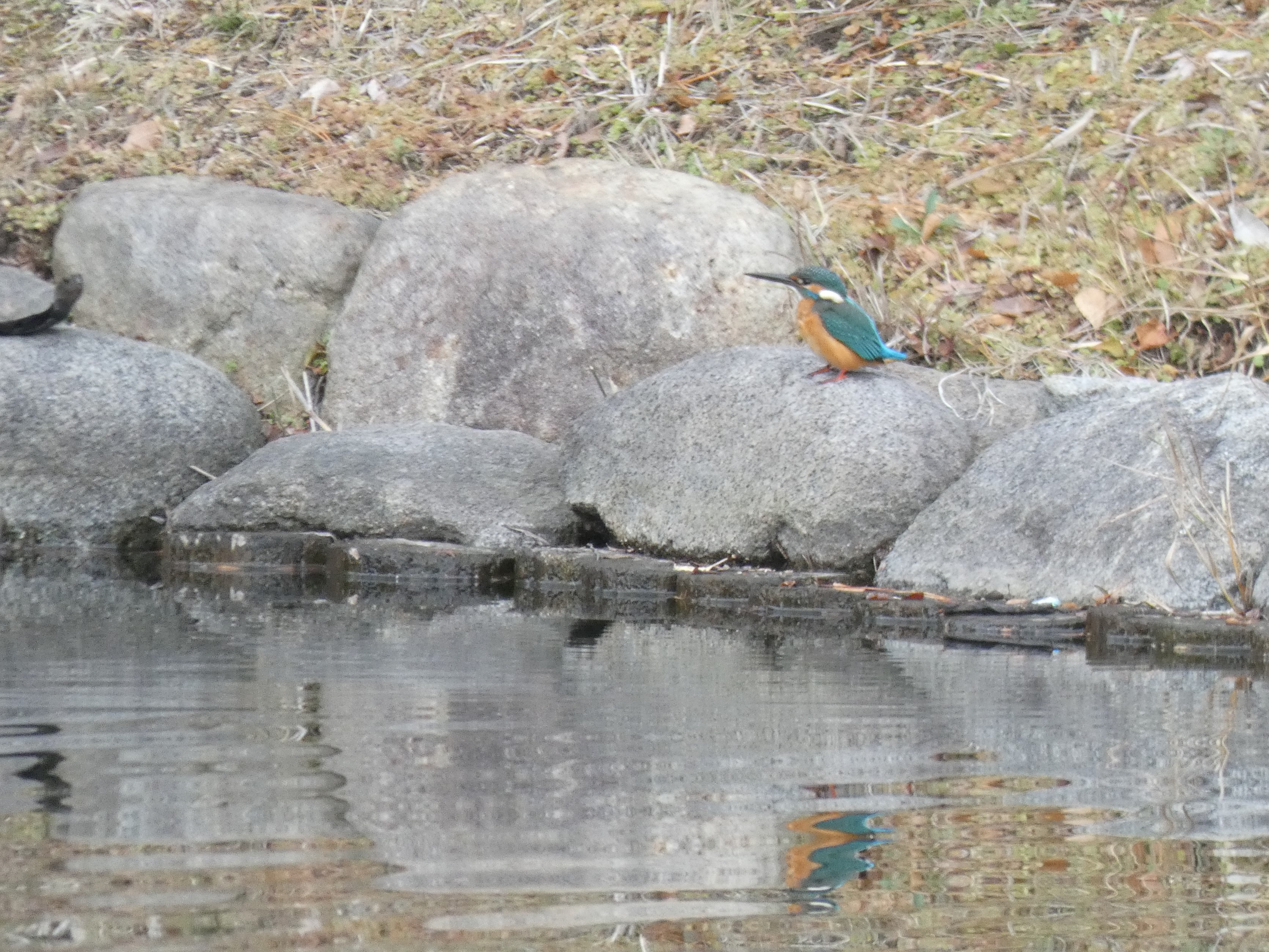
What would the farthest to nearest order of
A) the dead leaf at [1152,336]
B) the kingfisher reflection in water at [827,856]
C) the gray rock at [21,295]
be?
the gray rock at [21,295] < the dead leaf at [1152,336] < the kingfisher reflection in water at [827,856]

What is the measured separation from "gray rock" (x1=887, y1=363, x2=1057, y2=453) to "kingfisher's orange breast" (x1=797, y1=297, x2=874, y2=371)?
379 mm

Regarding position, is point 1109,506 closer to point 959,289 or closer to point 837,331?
point 837,331

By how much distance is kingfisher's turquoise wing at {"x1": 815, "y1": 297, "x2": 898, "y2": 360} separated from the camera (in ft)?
23.9

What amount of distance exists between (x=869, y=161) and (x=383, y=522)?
3.58 meters

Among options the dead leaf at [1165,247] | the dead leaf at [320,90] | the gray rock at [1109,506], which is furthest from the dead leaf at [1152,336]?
the dead leaf at [320,90]

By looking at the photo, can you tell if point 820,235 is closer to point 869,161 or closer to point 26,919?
point 869,161

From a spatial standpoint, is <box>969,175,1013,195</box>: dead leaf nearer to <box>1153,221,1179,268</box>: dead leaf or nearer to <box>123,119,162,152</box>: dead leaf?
<box>1153,221,1179,268</box>: dead leaf

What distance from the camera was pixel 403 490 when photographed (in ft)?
26.6

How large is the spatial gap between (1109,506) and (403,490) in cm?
314

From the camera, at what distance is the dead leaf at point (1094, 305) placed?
8375 millimetres

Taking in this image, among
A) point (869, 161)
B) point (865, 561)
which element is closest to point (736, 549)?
point (865, 561)

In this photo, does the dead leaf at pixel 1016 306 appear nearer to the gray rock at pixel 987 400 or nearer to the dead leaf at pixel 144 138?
the gray rock at pixel 987 400

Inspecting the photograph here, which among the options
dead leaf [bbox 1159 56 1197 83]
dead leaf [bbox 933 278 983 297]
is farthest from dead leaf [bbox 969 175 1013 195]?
dead leaf [bbox 1159 56 1197 83]

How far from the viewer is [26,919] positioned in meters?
2.47
